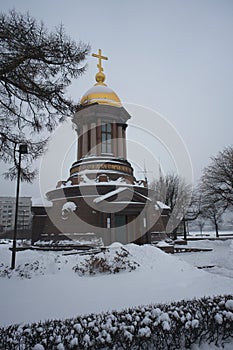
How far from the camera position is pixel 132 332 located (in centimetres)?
353

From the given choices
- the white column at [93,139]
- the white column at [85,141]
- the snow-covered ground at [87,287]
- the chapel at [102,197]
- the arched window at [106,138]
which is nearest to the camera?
the snow-covered ground at [87,287]

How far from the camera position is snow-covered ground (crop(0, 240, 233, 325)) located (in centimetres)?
557

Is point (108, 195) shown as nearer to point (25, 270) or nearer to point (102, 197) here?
point (102, 197)

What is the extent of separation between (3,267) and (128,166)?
19.7 m

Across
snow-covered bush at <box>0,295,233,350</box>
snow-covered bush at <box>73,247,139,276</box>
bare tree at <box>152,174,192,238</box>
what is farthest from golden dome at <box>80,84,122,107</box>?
snow-covered bush at <box>0,295,233,350</box>

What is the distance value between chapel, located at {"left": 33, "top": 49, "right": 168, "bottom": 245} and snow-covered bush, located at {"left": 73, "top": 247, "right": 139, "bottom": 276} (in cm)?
1097

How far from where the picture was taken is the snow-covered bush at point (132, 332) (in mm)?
3228

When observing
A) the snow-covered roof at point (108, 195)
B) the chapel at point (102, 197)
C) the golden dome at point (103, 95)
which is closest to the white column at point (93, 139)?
the chapel at point (102, 197)

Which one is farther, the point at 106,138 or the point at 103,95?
the point at 103,95

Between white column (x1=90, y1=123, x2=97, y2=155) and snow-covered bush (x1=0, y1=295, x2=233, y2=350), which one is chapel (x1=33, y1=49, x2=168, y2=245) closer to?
white column (x1=90, y1=123, x2=97, y2=155)

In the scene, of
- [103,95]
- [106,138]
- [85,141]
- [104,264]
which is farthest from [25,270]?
[103,95]

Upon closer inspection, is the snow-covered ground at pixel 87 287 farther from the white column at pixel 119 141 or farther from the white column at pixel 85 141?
the white column at pixel 119 141

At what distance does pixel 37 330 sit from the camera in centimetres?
337

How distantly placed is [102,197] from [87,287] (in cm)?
1464
